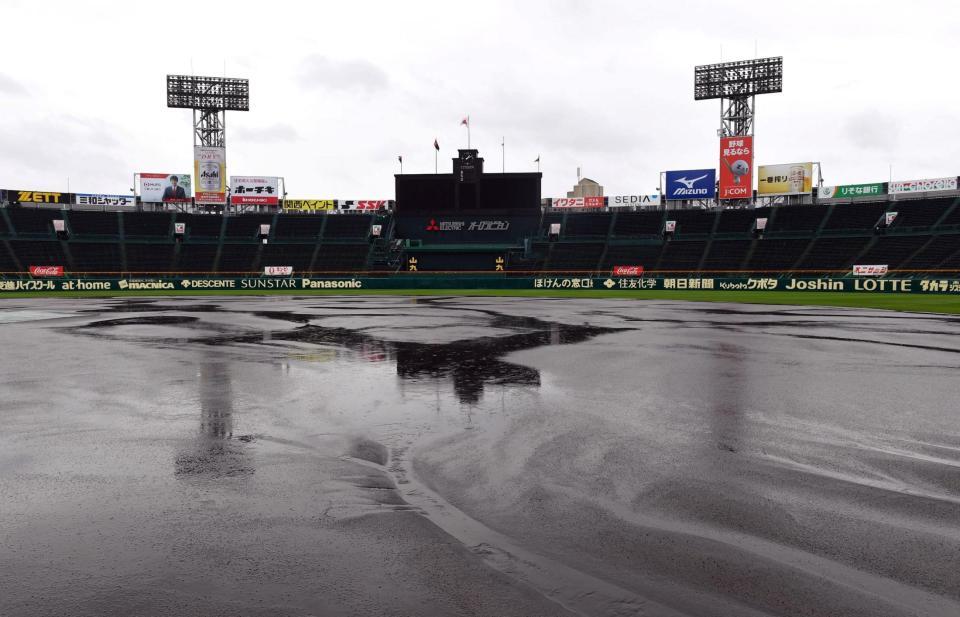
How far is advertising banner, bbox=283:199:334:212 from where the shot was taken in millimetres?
72000

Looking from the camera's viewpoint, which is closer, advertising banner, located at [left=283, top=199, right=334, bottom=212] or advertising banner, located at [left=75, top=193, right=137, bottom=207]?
A: advertising banner, located at [left=75, top=193, right=137, bottom=207]

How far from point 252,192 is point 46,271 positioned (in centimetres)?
2310

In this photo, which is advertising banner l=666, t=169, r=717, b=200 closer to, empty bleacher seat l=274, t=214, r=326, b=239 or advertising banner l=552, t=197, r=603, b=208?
advertising banner l=552, t=197, r=603, b=208

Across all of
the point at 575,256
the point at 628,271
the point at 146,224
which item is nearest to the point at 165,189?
the point at 146,224

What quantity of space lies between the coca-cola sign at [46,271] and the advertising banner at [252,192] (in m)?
20.3

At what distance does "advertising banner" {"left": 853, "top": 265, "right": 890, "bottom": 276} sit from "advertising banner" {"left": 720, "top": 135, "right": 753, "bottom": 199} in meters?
16.6

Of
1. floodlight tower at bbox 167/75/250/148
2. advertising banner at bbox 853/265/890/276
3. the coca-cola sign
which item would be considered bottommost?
advertising banner at bbox 853/265/890/276

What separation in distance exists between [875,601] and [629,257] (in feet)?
198

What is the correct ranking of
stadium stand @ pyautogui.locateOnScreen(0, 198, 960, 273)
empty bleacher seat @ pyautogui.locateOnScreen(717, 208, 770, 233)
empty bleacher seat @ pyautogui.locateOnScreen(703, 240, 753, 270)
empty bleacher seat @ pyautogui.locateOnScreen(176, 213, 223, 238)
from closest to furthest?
1. stadium stand @ pyautogui.locateOnScreen(0, 198, 960, 273)
2. empty bleacher seat @ pyautogui.locateOnScreen(703, 240, 753, 270)
3. empty bleacher seat @ pyautogui.locateOnScreen(717, 208, 770, 233)
4. empty bleacher seat @ pyautogui.locateOnScreen(176, 213, 223, 238)

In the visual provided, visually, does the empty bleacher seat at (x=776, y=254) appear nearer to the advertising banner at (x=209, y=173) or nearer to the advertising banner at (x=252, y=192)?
the advertising banner at (x=252, y=192)

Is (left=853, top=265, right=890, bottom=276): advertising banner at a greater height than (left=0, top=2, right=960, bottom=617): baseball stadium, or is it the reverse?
(left=853, top=265, right=890, bottom=276): advertising banner

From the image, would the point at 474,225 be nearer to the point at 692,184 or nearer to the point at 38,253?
the point at 692,184

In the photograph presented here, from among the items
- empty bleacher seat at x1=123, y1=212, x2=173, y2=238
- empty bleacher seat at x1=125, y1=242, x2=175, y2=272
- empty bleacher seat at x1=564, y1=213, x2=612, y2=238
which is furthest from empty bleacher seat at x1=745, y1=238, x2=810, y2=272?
empty bleacher seat at x1=123, y1=212, x2=173, y2=238

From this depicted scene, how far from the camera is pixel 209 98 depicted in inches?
2653
